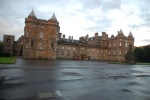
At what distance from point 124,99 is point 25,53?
49.9 m

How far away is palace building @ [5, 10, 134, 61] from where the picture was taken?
54219 millimetres

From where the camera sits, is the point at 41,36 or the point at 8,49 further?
the point at 8,49

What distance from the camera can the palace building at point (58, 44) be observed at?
54.2 metres

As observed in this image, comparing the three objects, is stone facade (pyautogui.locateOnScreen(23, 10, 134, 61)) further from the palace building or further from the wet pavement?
the wet pavement

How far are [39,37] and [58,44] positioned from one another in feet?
43.5

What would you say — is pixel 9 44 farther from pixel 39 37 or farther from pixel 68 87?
pixel 68 87

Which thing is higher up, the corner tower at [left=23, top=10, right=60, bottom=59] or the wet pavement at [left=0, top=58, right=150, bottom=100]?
the corner tower at [left=23, top=10, right=60, bottom=59]

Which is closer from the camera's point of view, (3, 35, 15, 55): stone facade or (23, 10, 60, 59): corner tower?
(23, 10, 60, 59): corner tower

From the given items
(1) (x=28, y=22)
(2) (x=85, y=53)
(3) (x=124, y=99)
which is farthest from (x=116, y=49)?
(3) (x=124, y=99)

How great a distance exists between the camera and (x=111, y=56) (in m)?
83.6

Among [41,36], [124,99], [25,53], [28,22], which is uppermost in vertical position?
[28,22]

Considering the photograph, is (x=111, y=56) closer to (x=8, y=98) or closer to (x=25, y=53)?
(x=25, y=53)

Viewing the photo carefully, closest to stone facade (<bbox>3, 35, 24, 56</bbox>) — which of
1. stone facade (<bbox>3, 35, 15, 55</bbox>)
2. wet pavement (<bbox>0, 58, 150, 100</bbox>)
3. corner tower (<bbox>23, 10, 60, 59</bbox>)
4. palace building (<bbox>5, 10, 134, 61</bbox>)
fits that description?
stone facade (<bbox>3, 35, 15, 55</bbox>)

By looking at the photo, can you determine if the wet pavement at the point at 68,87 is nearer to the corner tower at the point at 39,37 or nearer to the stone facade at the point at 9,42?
the corner tower at the point at 39,37
